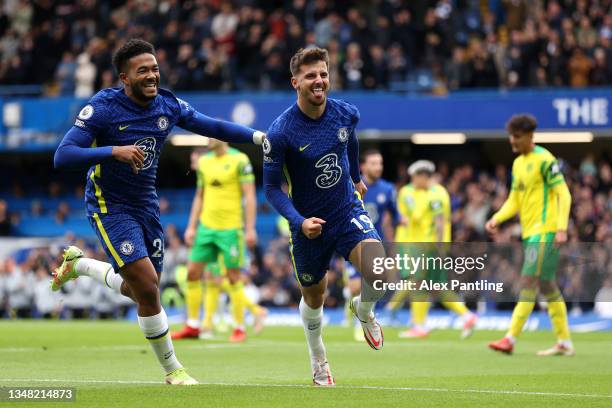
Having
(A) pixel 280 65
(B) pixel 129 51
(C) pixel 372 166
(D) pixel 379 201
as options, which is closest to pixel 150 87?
(B) pixel 129 51

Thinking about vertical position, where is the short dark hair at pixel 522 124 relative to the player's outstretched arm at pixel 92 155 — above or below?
above

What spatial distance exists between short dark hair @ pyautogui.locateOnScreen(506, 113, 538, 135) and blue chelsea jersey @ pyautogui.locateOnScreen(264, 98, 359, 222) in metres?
4.32

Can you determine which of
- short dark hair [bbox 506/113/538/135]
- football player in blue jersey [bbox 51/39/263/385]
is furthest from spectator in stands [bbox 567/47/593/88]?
football player in blue jersey [bbox 51/39/263/385]

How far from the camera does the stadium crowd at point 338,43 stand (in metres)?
26.5

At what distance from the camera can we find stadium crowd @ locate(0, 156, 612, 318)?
76.3 feet

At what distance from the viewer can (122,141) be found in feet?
28.9

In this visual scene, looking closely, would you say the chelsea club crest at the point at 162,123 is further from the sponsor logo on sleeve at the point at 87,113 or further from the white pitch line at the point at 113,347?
the white pitch line at the point at 113,347

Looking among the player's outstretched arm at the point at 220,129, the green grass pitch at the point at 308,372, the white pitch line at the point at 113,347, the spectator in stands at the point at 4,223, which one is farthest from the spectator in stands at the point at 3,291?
the player's outstretched arm at the point at 220,129

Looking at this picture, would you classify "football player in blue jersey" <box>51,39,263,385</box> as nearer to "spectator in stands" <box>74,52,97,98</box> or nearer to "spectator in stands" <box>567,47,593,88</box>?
"spectator in stands" <box>567,47,593,88</box>

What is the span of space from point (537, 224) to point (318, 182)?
4.84m

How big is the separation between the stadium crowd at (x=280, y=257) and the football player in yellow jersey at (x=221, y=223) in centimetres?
757

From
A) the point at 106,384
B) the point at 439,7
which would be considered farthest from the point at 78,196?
the point at 106,384

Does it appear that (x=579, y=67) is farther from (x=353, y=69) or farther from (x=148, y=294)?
(x=148, y=294)

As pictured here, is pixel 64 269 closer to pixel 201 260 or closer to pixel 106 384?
pixel 106 384
